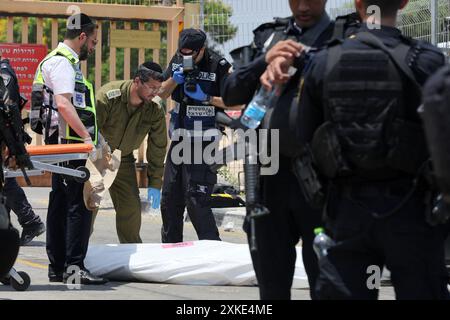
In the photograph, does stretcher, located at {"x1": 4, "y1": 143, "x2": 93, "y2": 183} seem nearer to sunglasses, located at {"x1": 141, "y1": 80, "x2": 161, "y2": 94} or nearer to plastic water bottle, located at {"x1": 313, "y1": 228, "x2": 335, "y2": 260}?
sunglasses, located at {"x1": 141, "y1": 80, "x2": 161, "y2": 94}

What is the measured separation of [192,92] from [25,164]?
2.86 metres

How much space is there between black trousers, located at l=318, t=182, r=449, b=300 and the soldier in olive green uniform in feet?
16.0

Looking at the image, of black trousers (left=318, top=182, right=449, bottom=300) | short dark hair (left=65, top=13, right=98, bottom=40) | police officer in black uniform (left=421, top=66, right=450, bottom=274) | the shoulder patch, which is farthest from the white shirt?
police officer in black uniform (left=421, top=66, right=450, bottom=274)

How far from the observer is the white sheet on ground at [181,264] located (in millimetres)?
8547

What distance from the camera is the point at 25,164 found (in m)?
7.14

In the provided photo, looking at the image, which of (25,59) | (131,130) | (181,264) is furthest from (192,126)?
(25,59)

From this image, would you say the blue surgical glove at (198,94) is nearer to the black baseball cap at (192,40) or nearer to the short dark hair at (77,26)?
the black baseball cap at (192,40)

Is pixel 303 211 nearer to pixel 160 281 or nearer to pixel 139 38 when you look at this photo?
pixel 160 281

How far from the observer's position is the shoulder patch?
30.6 ft

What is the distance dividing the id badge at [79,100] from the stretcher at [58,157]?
0.50 meters

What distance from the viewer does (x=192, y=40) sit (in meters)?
9.67

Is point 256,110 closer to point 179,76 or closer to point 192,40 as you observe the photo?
point 192,40

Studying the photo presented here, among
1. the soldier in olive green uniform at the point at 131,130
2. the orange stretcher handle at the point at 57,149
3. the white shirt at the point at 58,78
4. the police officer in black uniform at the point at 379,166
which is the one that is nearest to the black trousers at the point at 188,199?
the soldier in olive green uniform at the point at 131,130
